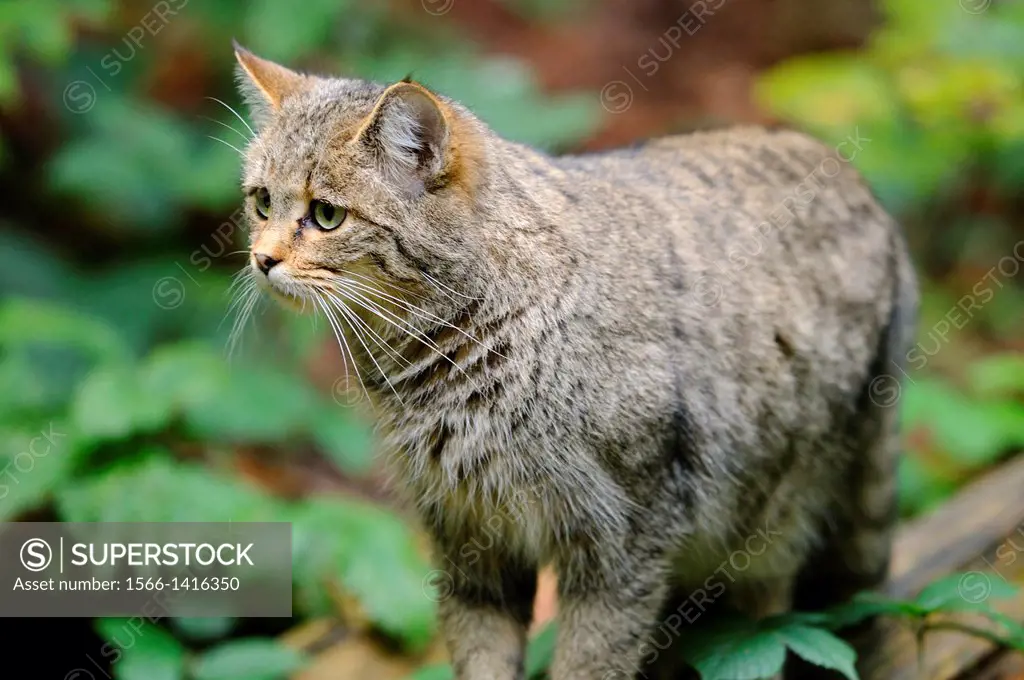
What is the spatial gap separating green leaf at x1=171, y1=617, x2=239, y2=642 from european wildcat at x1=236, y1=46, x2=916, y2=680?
4.49 feet

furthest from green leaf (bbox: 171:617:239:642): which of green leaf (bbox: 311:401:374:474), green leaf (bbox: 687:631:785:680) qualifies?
green leaf (bbox: 687:631:785:680)

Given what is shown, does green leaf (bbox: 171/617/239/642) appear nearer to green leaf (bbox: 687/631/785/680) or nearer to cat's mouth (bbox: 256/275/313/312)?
cat's mouth (bbox: 256/275/313/312)

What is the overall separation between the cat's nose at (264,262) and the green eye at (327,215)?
16 cm

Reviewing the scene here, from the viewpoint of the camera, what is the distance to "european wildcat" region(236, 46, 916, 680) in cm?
289

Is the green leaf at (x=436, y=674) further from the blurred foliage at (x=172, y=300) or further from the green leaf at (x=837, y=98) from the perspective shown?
the green leaf at (x=837, y=98)

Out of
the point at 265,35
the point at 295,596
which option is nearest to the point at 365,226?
the point at 295,596

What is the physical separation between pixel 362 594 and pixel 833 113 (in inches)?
180

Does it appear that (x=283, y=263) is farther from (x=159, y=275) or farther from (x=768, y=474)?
(x=159, y=275)

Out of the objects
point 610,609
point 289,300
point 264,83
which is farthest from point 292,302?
point 610,609

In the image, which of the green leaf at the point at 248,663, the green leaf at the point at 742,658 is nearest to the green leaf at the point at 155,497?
the green leaf at the point at 248,663

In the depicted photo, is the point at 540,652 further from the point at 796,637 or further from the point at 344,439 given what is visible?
the point at 344,439

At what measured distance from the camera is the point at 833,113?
6.99 m

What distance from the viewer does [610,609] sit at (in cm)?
314

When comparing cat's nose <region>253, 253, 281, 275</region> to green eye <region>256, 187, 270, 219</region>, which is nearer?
cat's nose <region>253, 253, 281, 275</region>
